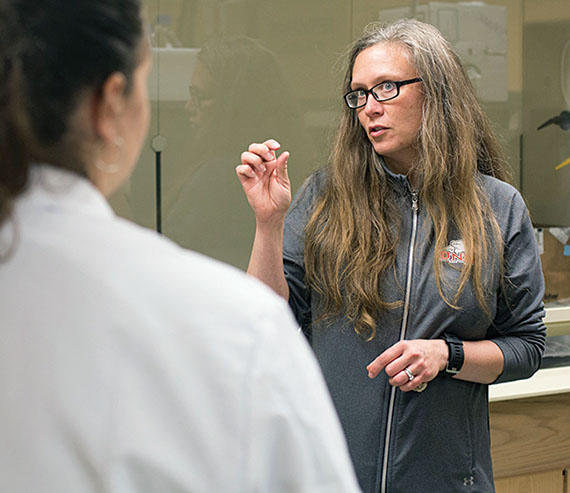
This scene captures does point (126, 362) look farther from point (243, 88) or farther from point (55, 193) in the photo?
point (243, 88)

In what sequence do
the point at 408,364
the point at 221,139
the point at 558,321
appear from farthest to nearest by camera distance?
the point at 558,321, the point at 221,139, the point at 408,364

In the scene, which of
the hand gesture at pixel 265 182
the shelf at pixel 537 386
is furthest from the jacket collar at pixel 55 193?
the shelf at pixel 537 386

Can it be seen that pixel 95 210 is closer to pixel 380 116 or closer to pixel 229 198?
pixel 380 116

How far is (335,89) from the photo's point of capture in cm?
243

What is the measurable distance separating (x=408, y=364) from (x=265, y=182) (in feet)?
1.52

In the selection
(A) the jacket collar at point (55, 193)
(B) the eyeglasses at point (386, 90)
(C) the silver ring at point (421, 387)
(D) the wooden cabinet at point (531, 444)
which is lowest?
(D) the wooden cabinet at point (531, 444)

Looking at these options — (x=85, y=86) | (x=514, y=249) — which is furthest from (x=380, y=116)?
(x=85, y=86)

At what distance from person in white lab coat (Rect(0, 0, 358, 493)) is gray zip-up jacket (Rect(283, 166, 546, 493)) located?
3.32ft

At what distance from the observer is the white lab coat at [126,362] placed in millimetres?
652

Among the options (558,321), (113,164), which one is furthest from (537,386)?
(113,164)

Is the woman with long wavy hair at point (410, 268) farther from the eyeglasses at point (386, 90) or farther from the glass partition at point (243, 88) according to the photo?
the glass partition at point (243, 88)

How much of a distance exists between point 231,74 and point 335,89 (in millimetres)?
331

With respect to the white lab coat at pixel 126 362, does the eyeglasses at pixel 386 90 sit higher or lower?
higher

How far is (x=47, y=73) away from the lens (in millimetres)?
664
